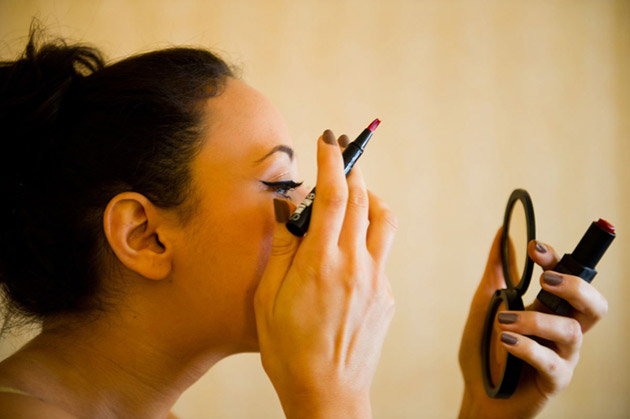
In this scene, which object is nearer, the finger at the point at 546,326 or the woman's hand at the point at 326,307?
the woman's hand at the point at 326,307

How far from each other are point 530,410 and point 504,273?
24 cm

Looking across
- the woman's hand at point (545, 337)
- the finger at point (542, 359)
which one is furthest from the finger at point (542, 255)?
the finger at point (542, 359)

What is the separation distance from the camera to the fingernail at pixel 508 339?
2.19 ft

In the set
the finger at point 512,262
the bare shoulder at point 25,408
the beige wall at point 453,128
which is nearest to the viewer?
the bare shoulder at point 25,408

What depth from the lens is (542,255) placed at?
70 cm

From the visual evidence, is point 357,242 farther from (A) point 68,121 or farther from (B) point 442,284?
(B) point 442,284

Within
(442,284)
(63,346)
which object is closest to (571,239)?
(442,284)

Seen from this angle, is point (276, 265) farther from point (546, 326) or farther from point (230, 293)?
point (546, 326)

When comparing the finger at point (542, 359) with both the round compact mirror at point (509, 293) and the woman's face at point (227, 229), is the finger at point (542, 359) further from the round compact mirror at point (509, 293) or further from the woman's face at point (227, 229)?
the woman's face at point (227, 229)

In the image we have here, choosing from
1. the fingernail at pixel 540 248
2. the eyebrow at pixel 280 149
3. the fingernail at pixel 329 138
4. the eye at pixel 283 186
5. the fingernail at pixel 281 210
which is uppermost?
the fingernail at pixel 540 248

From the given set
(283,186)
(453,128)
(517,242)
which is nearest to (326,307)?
(283,186)

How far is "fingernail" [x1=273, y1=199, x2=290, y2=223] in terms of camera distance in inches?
23.3

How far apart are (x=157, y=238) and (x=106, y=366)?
7.8 inches

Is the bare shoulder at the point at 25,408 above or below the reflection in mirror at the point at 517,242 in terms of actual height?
below
